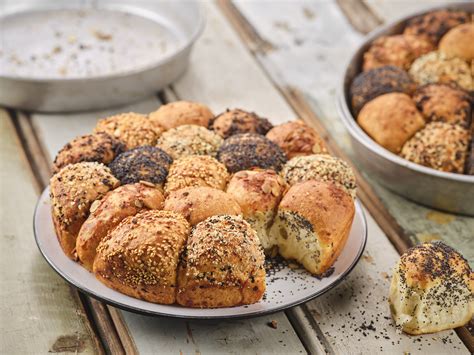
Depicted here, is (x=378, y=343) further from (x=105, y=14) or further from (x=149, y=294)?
(x=105, y=14)

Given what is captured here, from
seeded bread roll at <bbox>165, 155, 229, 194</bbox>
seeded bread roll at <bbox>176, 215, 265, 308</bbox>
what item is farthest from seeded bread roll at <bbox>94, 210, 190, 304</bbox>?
seeded bread roll at <bbox>165, 155, 229, 194</bbox>

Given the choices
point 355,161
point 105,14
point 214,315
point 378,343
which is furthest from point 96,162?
point 105,14

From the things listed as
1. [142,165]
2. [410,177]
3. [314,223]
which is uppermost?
[142,165]

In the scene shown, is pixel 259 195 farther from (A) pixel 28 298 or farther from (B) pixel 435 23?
(B) pixel 435 23

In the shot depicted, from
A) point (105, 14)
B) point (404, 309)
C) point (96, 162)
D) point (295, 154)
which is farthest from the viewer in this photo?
point (105, 14)

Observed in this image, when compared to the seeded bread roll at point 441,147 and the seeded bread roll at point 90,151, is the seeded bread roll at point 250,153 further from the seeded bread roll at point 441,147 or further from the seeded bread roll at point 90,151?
the seeded bread roll at point 441,147

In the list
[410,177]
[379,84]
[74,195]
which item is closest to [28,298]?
[74,195]

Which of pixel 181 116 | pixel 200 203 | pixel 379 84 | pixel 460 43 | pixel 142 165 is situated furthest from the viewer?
pixel 460 43

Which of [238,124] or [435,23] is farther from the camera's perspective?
[435,23]
